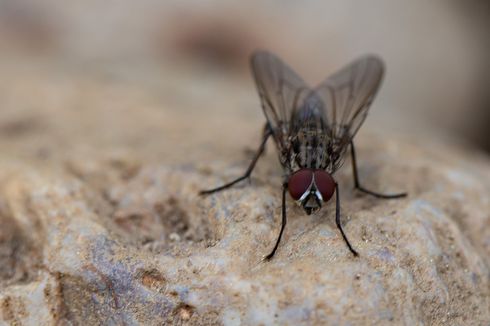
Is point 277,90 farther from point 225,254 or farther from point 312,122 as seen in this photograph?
point 225,254


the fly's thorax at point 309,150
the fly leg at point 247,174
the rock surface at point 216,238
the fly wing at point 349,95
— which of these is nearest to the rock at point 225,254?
the rock surface at point 216,238

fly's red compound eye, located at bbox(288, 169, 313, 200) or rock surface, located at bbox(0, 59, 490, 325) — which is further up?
fly's red compound eye, located at bbox(288, 169, 313, 200)

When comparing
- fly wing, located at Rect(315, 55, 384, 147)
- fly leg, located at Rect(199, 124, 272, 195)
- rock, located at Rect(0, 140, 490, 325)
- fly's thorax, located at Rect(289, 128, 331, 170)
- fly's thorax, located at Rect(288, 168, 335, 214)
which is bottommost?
rock, located at Rect(0, 140, 490, 325)

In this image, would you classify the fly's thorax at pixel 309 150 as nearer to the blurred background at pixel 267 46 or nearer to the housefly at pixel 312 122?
the housefly at pixel 312 122

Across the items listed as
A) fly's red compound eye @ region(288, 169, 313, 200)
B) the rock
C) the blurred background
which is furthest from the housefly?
the blurred background

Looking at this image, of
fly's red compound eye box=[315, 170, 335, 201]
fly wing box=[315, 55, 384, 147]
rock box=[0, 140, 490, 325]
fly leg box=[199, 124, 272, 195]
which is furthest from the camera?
fly wing box=[315, 55, 384, 147]

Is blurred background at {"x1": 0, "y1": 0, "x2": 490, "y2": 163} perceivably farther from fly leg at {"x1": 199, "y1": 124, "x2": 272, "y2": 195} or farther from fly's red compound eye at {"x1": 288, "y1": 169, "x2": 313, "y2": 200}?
fly's red compound eye at {"x1": 288, "y1": 169, "x2": 313, "y2": 200}
